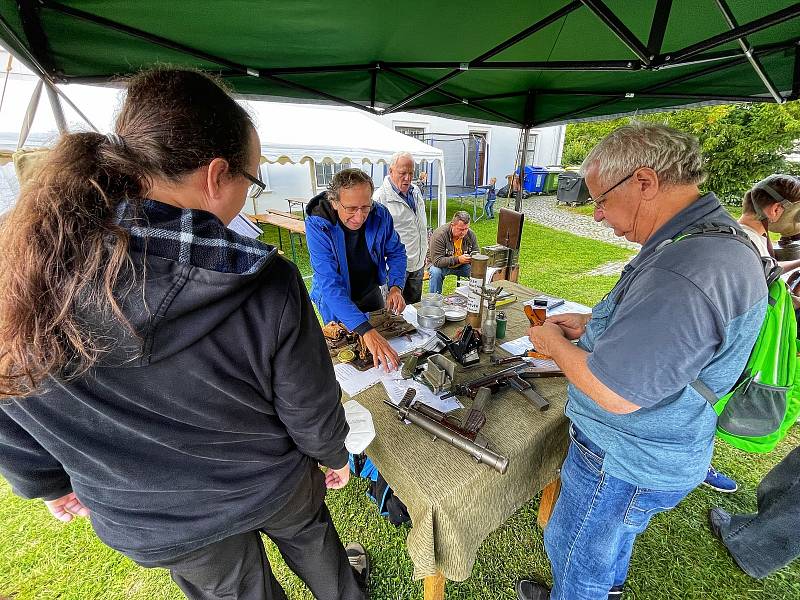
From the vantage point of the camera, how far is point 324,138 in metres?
6.74

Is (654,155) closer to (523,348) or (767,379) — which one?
(767,379)

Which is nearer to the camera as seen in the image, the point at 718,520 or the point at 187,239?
the point at 187,239

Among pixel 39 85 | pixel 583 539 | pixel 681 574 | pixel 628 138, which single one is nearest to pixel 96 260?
pixel 628 138

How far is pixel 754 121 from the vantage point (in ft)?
40.7

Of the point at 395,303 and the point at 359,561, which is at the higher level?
the point at 395,303

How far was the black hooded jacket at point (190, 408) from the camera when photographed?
0.70 m

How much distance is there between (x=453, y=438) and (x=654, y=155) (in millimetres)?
1284

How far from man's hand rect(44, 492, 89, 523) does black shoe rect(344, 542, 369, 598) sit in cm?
135

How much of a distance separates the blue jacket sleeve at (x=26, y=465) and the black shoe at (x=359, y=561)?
151 centimetres

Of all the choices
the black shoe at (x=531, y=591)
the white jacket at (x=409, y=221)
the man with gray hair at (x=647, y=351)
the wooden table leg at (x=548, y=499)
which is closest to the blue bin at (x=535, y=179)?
the white jacket at (x=409, y=221)

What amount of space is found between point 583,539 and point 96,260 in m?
1.91

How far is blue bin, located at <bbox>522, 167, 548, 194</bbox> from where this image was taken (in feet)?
57.3

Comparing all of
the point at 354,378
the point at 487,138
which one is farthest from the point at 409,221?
the point at 487,138

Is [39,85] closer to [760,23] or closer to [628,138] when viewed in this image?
[628,138]
